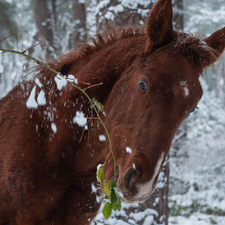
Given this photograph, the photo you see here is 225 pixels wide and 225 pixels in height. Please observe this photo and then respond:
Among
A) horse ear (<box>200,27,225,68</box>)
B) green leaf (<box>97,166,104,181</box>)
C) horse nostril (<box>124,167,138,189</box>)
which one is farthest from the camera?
horse ear (<box>200,27,225,68</box>)

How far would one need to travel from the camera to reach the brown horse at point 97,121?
1.92 meters

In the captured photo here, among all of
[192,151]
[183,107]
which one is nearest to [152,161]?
[183,107]

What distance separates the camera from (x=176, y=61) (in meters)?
2.10

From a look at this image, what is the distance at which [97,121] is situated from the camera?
236cm

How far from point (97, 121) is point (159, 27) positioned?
107 cm

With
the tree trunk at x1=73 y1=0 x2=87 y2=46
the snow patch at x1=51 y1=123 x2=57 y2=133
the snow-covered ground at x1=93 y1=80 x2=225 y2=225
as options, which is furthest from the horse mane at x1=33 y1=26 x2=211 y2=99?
the tree trunk at x1=73 y1=0 x2=87 y2=46

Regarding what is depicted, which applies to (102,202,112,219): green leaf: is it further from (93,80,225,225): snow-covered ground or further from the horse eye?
(93,80,225,225): snow-covered ground

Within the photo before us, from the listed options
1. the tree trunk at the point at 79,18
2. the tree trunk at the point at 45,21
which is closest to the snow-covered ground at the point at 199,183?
the tree trunk at the point at 79,18

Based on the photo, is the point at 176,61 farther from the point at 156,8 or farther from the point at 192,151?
the point at 192,151

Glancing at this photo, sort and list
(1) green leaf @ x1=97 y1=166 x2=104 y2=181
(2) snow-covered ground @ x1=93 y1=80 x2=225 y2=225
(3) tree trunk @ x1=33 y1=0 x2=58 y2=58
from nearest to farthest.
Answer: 1. (1) green leaf @ x1=97 y1=166 x2=104 y2=181
2. (2) snow-covered ground @ x1=93 y1=80 x2=225 y2=225
3. (3) tree trunk @ x1=33 y1=0 x2=58 y2=58

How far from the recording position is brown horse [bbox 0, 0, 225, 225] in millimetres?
1917

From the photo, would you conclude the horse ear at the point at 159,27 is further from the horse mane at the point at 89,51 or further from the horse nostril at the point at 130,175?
A: the horse nostril at the point at 130,175

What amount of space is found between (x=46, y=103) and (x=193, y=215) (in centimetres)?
524

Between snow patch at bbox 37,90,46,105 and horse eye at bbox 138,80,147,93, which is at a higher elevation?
horse eye at bbox 138,80,147,93
